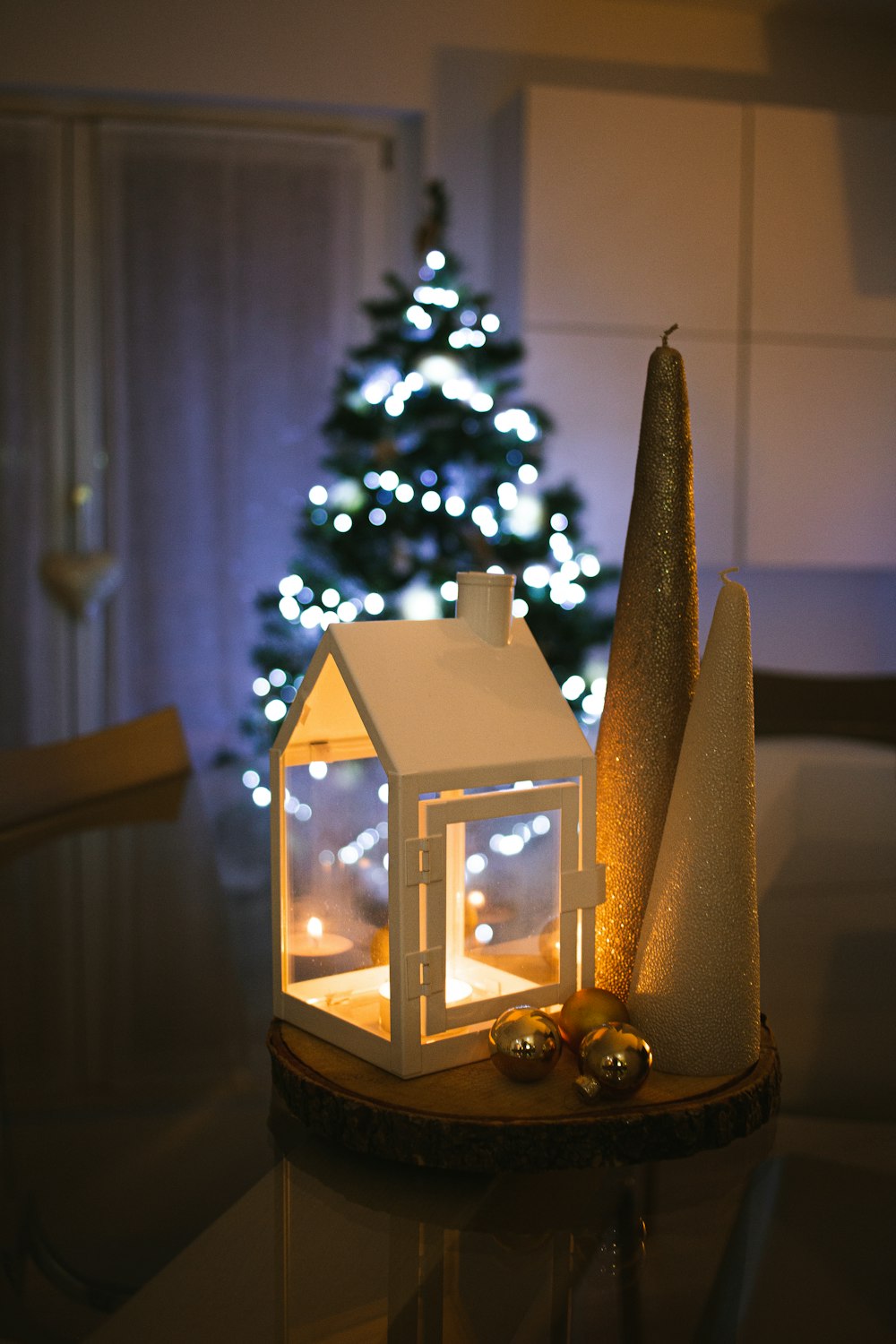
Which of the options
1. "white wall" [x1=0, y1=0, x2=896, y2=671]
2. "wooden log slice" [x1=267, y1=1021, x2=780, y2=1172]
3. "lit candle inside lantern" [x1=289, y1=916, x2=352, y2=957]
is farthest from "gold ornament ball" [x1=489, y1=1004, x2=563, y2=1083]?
"white wall" [x1=0, y1=0, x2=896, y2=671]

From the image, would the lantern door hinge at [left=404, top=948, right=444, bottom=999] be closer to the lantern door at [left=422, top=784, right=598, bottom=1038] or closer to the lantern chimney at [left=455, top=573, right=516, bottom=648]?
the lantern door at [left=422, top=784, right=598, bottom=1038]

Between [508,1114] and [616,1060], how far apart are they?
0.20 ft

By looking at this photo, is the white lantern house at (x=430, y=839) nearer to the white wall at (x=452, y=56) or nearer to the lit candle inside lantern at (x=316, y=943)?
the lit candle inside lantern at (x=316, y=943)

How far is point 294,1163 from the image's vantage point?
592mm

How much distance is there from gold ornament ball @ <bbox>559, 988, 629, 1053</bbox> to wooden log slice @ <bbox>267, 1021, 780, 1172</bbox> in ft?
0.05

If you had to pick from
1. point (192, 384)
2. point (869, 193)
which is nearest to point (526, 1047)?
point (192, 384)

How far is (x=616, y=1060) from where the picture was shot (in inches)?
24.7

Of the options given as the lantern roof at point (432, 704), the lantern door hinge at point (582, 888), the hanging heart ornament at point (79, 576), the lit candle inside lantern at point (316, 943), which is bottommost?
the lit candle inside lantern at point (316, 943)

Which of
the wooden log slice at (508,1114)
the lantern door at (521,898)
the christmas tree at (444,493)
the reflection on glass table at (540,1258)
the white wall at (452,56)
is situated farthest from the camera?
the white wall at (452,56)

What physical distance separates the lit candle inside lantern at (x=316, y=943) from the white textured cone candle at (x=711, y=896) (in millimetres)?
172

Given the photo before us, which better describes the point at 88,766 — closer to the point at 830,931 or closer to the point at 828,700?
the point at 830,931

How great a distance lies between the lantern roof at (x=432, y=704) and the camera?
2.22 ft

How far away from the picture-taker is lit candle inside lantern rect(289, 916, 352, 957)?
0.74m

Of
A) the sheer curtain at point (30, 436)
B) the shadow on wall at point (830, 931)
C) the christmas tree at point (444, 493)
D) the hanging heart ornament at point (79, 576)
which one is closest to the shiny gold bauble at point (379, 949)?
the shadow on wall at point (830, 931)
